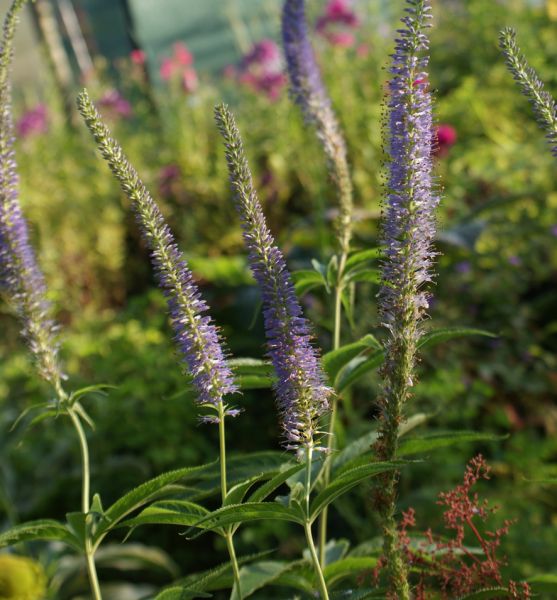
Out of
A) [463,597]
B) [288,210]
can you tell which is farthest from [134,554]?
[288,210]

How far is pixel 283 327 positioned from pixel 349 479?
24cm

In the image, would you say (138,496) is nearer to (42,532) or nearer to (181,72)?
(42,532)

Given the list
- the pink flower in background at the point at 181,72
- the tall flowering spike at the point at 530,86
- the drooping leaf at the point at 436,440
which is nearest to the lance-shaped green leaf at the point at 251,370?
the drooping leaf at the point at 436,440

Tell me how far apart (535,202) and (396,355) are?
4.13 m

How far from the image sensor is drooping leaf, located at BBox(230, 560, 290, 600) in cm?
157

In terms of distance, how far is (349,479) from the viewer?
1.18 meters

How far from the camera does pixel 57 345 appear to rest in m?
1.57

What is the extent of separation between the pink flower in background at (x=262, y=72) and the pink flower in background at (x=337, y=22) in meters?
0.50

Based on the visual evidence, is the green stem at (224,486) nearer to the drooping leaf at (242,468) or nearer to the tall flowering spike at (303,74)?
the drooping leaf at (242,468)

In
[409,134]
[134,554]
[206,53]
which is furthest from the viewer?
[206,53]

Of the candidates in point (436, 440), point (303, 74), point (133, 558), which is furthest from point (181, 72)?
point (436, 440)

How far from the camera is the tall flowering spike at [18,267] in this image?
58.9 inches

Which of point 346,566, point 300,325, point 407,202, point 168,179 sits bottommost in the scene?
point 168,179

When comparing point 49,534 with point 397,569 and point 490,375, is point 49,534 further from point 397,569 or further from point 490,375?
point 490,375
